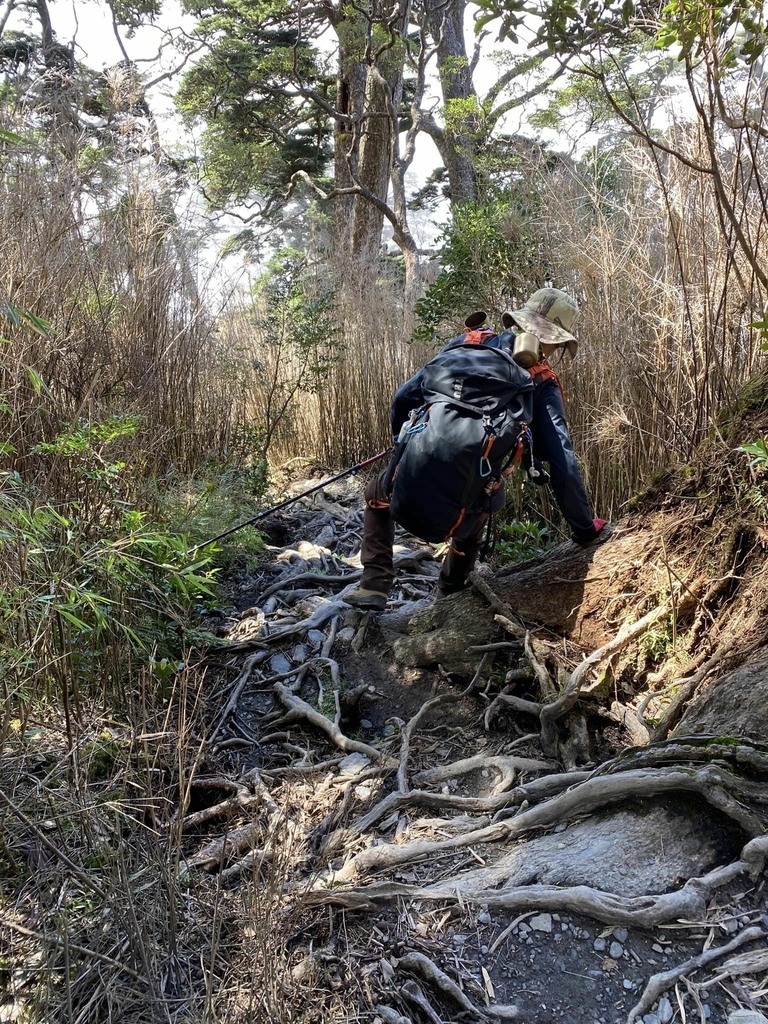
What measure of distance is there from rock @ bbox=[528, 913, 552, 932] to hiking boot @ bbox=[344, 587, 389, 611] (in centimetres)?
164

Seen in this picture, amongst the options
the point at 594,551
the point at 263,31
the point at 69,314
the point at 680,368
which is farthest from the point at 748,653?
the point at 263,31

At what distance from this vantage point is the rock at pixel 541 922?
4.67ft

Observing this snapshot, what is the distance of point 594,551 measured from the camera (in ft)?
8.42

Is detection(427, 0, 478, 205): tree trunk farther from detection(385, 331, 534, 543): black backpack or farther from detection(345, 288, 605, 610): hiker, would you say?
detection(385, 331, 534, 543): black backpack

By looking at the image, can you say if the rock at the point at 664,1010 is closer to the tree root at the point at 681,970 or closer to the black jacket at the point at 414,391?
Result: the tree root at the point at 681,970

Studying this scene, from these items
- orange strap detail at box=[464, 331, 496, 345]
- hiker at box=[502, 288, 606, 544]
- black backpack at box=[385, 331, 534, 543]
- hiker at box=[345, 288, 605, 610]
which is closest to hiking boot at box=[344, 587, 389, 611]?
hiker at box=[345, 288, 605, 610]

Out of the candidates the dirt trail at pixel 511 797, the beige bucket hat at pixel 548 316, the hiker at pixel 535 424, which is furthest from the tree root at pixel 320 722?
the beige bucket hat at pixel 548 316

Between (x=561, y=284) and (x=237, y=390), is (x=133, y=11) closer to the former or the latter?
(x=237, y=390)

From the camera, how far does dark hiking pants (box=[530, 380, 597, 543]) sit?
2496 mm

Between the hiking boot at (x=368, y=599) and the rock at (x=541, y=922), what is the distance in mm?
1637

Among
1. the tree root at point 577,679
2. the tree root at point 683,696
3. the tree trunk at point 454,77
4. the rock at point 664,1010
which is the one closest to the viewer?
the rock at point 664,1010

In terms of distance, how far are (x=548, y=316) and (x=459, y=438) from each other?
82cm

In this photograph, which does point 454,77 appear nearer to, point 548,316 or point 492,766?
point 548,316

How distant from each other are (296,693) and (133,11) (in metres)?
12.7
